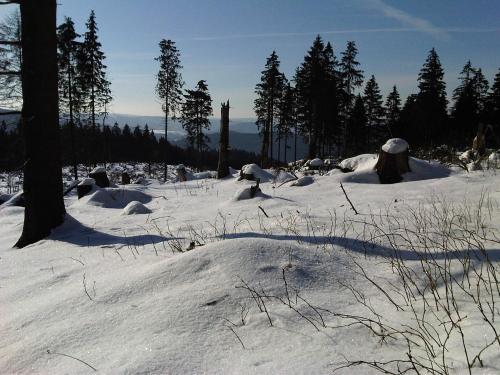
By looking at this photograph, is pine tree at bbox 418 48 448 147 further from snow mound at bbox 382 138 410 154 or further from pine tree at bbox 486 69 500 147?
snow mound at bbox 382 138 410 154

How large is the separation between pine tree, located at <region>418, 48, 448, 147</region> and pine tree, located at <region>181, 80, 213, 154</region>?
21.4 meters

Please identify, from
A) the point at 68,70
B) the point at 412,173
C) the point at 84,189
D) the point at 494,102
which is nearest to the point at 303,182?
the point at 412,173

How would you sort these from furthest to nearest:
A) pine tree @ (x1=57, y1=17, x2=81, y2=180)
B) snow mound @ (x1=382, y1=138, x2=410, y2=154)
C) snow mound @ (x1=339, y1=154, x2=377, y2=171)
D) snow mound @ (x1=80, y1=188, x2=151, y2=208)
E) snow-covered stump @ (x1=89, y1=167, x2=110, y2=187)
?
pine tree @ (x1=57, y1=17, x2=81, y2=180), snow-covered stump @ (x1=89, y1=167, x2=110, y2=187), snow mound @ (x1=339, y1=154, x2=377, y2=171), snow mound @ (x1=80, y1=188, x2=151, y2=208), snow mound @ (x1=382, y1=138, x2=410, y2=154)

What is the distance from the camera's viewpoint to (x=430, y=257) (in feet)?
8.98

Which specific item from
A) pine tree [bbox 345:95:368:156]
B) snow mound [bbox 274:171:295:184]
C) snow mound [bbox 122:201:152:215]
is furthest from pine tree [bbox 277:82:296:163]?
snow mound [bbox 122:201:152:215]

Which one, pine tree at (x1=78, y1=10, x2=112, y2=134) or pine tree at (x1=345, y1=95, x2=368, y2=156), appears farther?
pine tree at (x1=345, y1=95, x2=368, y2=156)

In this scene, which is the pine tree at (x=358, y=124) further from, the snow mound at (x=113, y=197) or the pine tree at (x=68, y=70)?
the snow mound at (x=113, y=197)

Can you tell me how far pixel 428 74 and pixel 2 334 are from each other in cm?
4205

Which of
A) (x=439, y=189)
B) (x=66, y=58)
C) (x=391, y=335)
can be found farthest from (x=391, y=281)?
(x=66, y=58)

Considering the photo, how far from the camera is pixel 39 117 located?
534 cm

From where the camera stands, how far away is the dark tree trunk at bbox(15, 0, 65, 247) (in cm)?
523

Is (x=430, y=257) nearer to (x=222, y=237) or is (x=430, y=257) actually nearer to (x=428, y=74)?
(x=222, y=237)

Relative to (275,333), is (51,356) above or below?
below

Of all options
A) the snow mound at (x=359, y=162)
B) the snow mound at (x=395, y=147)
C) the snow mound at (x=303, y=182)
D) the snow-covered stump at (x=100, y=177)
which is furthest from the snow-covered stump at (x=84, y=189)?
the snow mound at (x=395, y=147)
